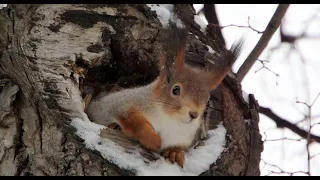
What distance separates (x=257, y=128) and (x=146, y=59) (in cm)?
77

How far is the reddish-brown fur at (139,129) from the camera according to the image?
273cm

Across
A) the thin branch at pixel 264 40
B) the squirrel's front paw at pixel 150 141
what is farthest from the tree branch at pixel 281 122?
the squirrel's front paw at pixel 150 141

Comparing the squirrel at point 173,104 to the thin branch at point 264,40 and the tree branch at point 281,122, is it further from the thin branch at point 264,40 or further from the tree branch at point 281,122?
the tree branch at point 281,122

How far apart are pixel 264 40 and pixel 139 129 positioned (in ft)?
3.66

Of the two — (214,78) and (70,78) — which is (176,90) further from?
(70,78)

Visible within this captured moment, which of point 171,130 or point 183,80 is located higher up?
point 183,80

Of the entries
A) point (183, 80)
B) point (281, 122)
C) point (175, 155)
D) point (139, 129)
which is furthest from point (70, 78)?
point (281, 122)

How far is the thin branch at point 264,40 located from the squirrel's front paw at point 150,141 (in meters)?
0.94

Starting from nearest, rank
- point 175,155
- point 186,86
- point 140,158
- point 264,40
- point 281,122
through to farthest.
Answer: point 140,158 < point 175,155 < point 186,86 < point 264,40 < point 281,122

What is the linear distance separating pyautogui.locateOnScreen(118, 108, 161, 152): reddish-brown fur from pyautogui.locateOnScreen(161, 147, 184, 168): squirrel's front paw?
51mm

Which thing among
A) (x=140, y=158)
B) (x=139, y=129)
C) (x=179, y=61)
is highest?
(x=179, y=61)

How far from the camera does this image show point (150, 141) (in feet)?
8.95

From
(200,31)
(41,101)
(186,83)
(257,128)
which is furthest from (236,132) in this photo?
(41,101)

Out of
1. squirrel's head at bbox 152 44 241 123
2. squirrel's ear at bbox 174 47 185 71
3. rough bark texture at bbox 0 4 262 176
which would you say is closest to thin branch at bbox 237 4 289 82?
rough bark texture at bbox 0 4 262 176
